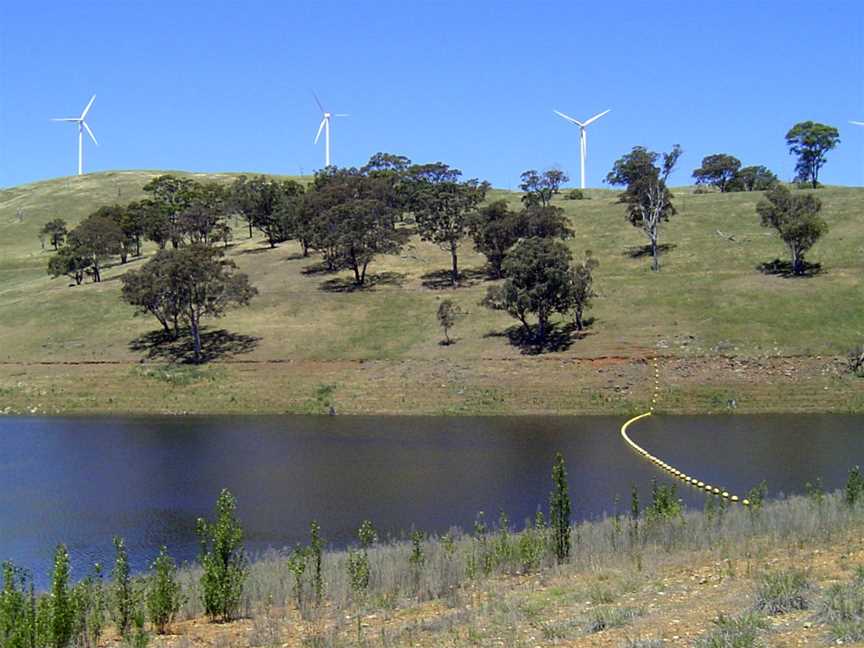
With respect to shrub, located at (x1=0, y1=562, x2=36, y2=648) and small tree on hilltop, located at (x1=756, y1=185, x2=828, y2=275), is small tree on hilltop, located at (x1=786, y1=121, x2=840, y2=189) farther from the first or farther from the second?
shrub, located at (x1=0, y1=562, x2=36, y2=648)

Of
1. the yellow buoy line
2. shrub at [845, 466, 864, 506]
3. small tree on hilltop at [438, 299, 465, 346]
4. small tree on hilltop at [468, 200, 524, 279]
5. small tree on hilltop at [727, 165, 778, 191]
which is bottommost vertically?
the yellow buoy line

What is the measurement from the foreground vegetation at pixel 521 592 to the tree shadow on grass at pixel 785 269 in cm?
7484

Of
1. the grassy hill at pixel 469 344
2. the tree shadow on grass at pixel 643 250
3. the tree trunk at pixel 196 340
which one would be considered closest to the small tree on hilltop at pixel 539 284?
the grassy hill at pixel 469 344

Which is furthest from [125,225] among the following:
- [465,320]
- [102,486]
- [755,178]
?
[755,178]

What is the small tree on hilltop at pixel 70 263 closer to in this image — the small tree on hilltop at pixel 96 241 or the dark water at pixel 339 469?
the small tree on hilltop at pixel 96 241

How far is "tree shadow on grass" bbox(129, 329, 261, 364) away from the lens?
287 feet

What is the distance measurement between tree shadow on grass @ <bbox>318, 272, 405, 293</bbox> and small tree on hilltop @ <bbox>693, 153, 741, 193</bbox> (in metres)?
89.3

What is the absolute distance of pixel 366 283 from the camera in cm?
11194

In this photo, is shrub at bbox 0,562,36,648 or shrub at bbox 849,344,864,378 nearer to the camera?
shrub at bbox 0,562,36,648

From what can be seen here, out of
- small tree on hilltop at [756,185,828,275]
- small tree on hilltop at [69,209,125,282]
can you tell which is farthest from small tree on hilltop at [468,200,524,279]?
small tree on hilltop at [69,209,125,282]

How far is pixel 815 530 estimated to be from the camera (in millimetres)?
22703

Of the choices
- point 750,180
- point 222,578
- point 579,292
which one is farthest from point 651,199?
point 222,578

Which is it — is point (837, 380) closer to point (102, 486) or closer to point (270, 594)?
point (102, 486)

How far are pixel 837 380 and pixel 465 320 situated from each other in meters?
34.4
